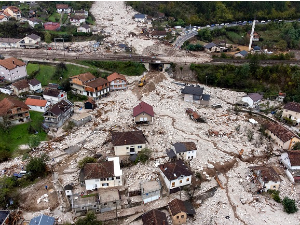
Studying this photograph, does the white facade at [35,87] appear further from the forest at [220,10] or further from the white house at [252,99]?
the forest at [220,10]

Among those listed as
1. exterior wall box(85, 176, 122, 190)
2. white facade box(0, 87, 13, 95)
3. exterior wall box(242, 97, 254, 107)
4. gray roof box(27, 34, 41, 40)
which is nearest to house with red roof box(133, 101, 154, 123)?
exterior wall box(85, 176, 122, 190)

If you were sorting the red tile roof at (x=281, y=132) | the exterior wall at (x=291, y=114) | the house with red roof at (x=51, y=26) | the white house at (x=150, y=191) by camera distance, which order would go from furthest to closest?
the house with red roof at (x=51, y=26)
the exterior wall at (x=291, y=114)
the red tile roof at (x=281, y=132)
the white house at (x=150, y=191)

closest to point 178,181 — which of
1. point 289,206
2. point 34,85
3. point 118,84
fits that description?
point 289,206

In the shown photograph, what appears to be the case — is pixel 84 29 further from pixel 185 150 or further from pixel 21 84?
pixel 185 150

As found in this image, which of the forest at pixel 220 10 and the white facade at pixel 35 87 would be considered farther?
the forest at pixel 220 10

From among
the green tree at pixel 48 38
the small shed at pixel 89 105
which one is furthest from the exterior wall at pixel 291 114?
the green tree at pixel 48 38

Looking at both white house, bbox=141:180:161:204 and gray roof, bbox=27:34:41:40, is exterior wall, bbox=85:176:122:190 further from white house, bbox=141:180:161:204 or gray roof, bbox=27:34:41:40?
gray roof, bbox=27:34:41:40
